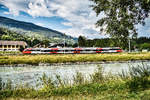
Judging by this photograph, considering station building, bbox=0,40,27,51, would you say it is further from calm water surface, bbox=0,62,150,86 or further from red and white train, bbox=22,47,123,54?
calm water surface, bbox=0,62,150,86

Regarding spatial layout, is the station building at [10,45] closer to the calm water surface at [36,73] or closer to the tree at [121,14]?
the calm water surface at [36,73]

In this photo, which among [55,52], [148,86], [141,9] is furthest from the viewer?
[55,52]

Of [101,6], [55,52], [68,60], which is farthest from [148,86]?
[55,52]

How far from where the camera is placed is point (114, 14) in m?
8.60

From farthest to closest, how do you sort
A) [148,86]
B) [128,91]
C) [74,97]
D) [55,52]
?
[55,52], [148,86], [128,91], [74,97]

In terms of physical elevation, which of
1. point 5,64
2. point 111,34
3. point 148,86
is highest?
point 111,34

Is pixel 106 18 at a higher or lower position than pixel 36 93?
higher

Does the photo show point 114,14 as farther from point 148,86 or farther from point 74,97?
point 74,97

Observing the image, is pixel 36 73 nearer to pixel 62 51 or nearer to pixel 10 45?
pixel 62 51

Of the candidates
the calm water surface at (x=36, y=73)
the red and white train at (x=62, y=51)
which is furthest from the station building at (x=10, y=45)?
the calm water surface at (x=36, y=73)

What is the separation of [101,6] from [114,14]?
900mm

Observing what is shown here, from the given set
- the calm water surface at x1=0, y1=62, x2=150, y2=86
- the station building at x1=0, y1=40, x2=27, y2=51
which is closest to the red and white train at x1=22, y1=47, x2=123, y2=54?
the calm water surface at x1=0, y1=62, x2=150, y2=86

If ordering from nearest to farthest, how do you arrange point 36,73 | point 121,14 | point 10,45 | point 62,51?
point 121,14 < point 36,73 < point 62,51 < point 10,45

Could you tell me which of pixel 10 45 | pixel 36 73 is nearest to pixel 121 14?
pixel 36 73
